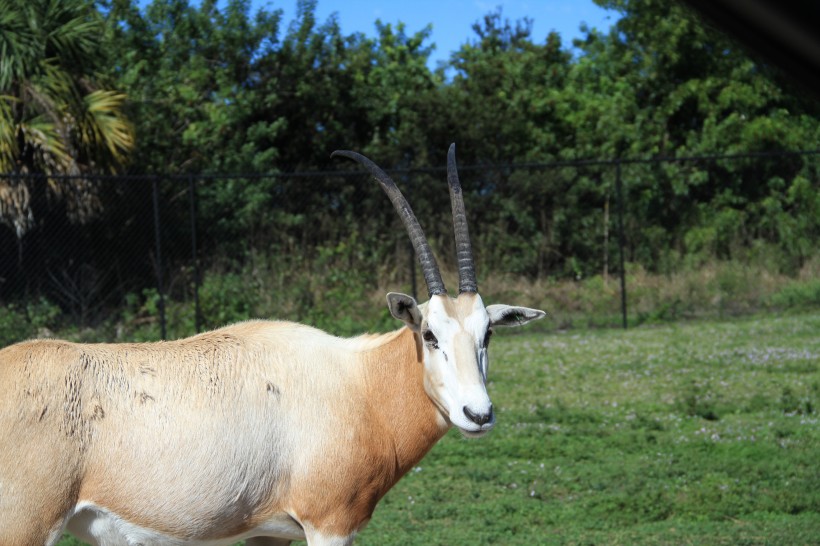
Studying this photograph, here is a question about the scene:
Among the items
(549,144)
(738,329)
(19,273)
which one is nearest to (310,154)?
(549,144)

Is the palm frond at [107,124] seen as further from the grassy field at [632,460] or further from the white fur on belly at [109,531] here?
the white fur on belly at [109,531]

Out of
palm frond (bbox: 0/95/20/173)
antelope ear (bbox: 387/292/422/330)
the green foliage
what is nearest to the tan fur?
antelope ear (bbox: 387/292/422/330)

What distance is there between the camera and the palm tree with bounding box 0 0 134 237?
12.9m

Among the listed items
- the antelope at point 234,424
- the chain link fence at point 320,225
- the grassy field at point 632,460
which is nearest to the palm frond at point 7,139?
the chain link fence at point 320,225

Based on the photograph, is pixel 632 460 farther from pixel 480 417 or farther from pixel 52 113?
pixel 52 113

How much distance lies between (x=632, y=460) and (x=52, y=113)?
941 cm

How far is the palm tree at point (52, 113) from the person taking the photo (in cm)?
1289

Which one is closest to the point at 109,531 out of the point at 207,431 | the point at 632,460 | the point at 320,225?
the point at 207,431

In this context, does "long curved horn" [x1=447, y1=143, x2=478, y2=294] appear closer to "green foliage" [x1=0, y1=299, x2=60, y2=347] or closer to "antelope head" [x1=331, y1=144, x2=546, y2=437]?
"antelope head" [x1=331, y1=144, x2=546, y2=437]

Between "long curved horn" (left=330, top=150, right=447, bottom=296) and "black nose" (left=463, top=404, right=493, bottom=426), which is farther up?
"long curved horn" (left=330, top=150, right=447, bottom=296)

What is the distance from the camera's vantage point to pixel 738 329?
43.6 ft

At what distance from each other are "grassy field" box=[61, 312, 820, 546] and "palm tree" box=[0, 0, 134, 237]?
6.49 metres

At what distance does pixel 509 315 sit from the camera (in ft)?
13.4

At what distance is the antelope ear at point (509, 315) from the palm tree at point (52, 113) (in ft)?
32.1
